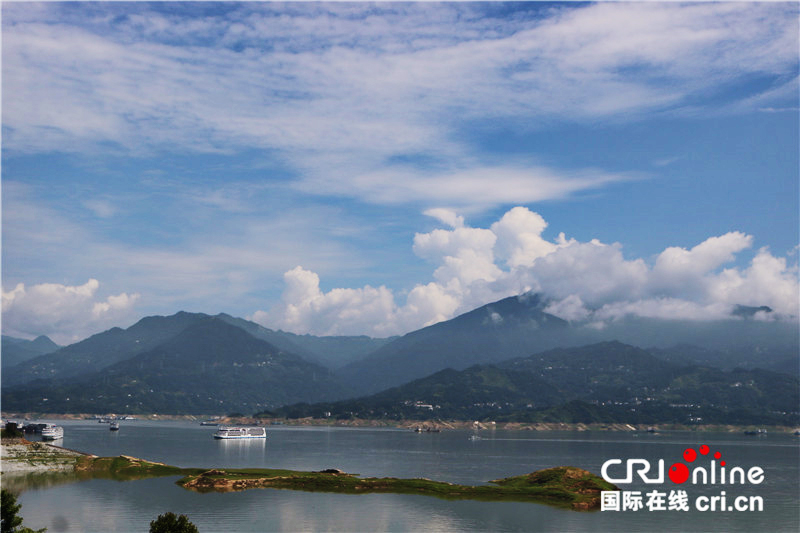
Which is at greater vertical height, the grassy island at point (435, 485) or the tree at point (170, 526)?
the tree at point (170, 526)

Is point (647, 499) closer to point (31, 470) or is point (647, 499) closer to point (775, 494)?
point (775, 494)

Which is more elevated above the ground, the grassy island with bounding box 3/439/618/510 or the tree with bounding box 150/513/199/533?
the tree with bounding box 150/513/199/533

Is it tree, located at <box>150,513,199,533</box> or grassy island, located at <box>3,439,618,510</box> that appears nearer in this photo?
tree, located at <box>150,513,199,533</box>

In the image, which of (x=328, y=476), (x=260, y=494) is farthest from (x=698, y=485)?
(x=260, y=494)

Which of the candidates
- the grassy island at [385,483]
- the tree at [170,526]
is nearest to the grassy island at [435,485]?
the grassy island at [385,483]

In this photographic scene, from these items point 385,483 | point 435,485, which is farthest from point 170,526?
point 435,485

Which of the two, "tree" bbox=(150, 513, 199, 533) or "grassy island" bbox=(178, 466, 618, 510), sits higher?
"tree" bbox=(150, 513, 199, 533)

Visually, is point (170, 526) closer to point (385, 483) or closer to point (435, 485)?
point (385, 483)

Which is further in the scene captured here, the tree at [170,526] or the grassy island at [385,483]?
the grassy island at [385,483]

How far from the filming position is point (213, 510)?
124 metres

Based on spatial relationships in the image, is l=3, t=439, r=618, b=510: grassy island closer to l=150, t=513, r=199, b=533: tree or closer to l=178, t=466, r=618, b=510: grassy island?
l=178, t=466, r=618, b=510: grassy island

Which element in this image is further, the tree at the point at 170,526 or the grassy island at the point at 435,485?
the grassy island at the point at 435,485

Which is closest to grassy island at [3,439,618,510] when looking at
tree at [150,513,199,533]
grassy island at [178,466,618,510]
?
grassy island at [178,466,618,510]

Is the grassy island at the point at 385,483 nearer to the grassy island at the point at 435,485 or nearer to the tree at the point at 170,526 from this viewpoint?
the grassy island at the point at 435,485
